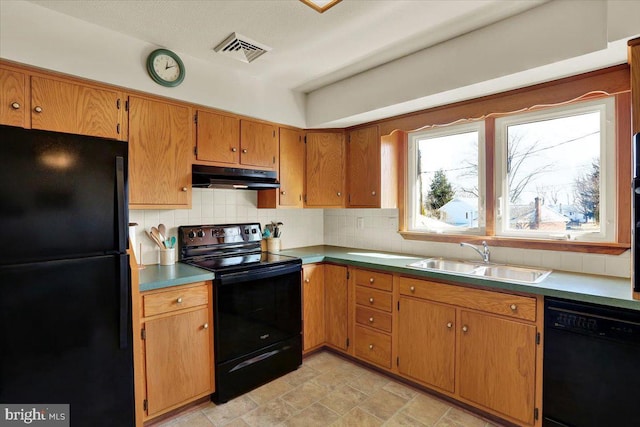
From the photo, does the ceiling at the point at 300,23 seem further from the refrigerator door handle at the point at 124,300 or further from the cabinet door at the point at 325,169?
the refrigerator door handle at the point at 124,300

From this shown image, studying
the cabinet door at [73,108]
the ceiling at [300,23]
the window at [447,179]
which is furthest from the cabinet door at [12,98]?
the window at [447,179]

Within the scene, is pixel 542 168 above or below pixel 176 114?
below

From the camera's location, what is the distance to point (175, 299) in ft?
6.66

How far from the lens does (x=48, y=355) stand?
1.44 meters

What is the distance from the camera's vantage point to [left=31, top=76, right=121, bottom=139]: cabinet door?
1.78 metres

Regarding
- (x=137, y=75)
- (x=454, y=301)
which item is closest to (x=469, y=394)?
(x=454, y=301)

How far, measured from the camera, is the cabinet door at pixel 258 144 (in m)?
2.70

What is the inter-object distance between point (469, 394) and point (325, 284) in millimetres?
1375

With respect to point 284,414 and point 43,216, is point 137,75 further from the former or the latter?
point 284,414

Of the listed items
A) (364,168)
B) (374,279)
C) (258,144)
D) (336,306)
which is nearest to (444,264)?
(374,279)

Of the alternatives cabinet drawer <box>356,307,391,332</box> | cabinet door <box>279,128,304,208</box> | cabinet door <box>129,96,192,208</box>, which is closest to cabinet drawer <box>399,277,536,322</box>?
cabinet drawer <box>356,307,391,332</box>

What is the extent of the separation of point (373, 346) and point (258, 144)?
76.9 inches

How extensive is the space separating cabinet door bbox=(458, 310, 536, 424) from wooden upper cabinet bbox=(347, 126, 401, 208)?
126cm

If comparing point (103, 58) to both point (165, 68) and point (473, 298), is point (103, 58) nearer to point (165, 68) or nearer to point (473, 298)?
point (165, 68)
